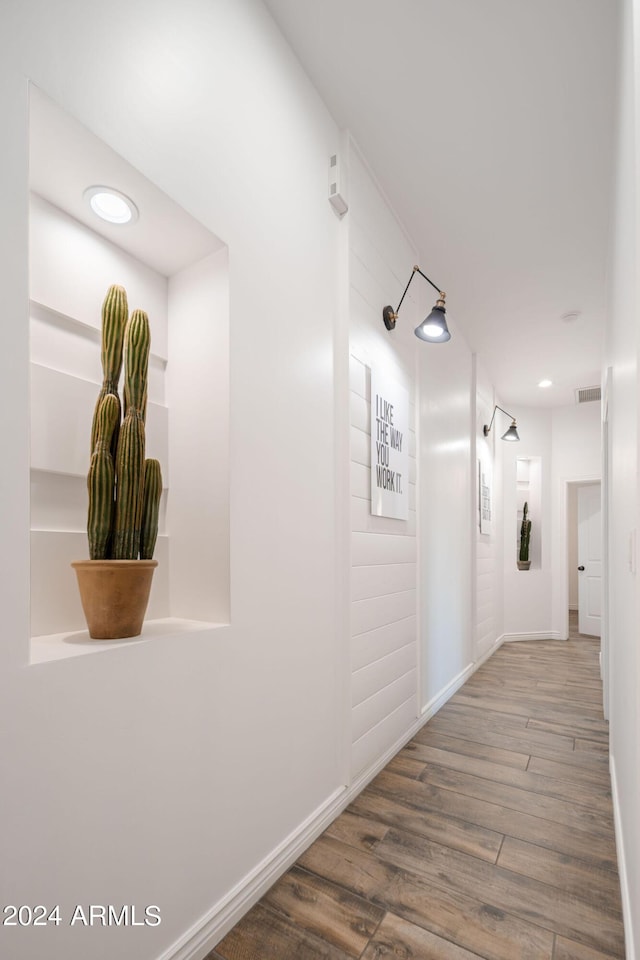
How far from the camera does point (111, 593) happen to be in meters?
1.23

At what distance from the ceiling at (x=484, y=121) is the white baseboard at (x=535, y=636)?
3.93 meters

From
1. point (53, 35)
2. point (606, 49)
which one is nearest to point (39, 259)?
point (53, 35)

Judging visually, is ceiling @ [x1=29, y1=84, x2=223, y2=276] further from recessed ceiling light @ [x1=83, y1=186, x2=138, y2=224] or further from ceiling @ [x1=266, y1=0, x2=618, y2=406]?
ceiling @ [x1=266, y1=0, x2=618, y2=406]

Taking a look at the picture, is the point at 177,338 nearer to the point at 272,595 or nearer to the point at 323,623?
the point at 272,595

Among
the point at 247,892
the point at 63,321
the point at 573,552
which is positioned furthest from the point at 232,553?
the point at 573,552

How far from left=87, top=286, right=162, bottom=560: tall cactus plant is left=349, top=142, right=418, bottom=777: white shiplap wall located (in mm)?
1114

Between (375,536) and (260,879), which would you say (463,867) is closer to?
(260,879)

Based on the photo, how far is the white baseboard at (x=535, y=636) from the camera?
619cm

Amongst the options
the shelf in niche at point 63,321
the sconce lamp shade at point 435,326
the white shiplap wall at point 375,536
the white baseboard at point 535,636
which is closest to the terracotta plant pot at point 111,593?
the shelf in niche at point 63,321

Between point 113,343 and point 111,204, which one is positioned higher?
point 111,204

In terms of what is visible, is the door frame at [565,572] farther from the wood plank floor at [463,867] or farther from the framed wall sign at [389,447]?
the framed wall sign at [389,447]

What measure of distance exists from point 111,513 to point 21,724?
0.47 metres

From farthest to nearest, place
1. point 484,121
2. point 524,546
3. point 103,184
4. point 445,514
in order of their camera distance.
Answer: point 524,546
point 445,514
point 484,121
point 103,184

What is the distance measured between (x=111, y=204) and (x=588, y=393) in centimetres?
588
